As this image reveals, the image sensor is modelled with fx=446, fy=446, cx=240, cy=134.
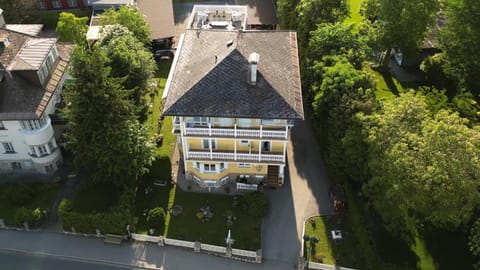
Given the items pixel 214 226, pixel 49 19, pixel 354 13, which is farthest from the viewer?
pixel 354 13

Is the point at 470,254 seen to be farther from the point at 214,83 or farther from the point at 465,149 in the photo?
the point at 214,83

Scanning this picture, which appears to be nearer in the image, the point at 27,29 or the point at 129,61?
the point at 129,61

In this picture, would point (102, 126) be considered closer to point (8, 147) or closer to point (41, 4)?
point (8, 147)

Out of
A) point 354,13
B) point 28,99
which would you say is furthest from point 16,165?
point 354,13

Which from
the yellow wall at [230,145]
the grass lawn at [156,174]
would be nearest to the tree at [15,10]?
the grass lawn at [156,174]

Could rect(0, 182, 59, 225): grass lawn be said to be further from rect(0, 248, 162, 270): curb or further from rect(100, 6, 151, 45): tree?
rect(100, 6, 151, 45): tree

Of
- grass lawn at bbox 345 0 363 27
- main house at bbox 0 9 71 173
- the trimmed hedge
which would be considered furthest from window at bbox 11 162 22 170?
grass lawn at bbox 345 0 363 27
